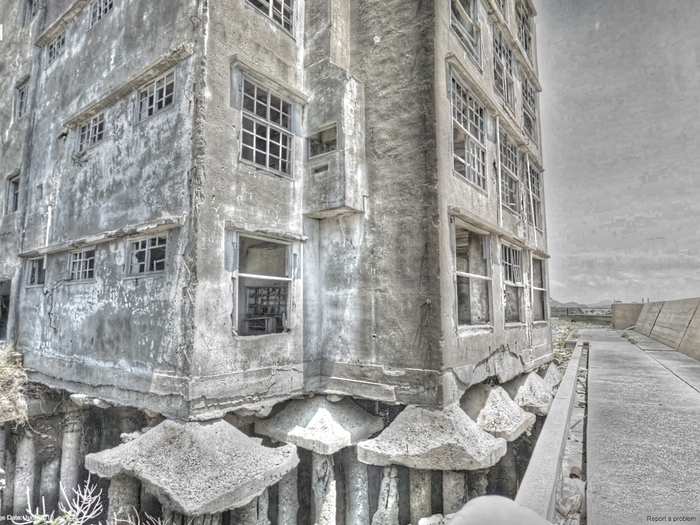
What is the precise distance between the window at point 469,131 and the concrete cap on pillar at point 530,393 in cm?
556

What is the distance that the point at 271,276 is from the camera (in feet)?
27.8

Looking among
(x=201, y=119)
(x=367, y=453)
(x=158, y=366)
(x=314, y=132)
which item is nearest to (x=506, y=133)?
(x=314, y=132)

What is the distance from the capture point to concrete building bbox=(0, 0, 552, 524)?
22.1 ft

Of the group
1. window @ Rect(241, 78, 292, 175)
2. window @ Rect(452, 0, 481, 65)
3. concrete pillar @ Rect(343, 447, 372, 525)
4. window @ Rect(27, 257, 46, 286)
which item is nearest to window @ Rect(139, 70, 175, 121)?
window @ Rect(241, 78, 292, 175)

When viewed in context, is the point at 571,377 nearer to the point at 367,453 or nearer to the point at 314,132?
the point at 367,453

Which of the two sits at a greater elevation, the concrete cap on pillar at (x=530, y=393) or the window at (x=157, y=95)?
the window at (x=157, y=95)

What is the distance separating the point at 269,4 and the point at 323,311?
6705 millimetres

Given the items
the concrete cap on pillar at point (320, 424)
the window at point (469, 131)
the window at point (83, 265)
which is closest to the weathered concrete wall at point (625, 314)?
the window at point (469, 131)

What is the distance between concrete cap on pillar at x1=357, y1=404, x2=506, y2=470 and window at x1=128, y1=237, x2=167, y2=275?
17.2ft

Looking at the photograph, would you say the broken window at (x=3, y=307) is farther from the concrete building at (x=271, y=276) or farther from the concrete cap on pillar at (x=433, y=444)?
the concrete cap on pillar at (x=433, y=444)

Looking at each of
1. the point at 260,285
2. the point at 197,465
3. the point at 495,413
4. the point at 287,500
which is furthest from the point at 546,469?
the point at 260,285

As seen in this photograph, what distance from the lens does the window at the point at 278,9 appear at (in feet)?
27.9

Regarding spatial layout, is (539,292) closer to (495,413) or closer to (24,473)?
(495,413)

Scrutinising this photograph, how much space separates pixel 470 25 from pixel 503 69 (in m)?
2.31
